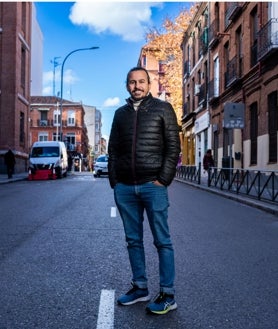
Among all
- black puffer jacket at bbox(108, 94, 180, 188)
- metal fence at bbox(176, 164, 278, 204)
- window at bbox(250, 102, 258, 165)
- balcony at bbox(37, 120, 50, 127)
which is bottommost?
metal fence at bbox(176, 164, 278, 204)

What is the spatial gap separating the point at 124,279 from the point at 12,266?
136cm

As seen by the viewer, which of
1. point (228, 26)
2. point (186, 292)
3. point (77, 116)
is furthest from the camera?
point (77, 116)

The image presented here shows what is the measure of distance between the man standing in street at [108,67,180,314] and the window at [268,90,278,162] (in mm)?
14784

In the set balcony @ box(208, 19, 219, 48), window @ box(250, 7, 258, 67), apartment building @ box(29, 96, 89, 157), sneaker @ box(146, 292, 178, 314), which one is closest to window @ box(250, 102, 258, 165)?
window @ box(250, 7, 258, 67)

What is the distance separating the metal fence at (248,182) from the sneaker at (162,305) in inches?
364

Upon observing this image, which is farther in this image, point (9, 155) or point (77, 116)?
point (77, 116)

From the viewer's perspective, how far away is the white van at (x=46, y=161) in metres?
27.0

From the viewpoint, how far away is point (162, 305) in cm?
376

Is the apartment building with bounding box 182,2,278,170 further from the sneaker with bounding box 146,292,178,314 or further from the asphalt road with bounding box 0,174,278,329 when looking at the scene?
the sneaker with bounding box 146,292,178,314

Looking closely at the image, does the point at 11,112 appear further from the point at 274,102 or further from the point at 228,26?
the point at 274,102

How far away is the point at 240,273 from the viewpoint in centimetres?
516

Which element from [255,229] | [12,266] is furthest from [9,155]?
[12,266]

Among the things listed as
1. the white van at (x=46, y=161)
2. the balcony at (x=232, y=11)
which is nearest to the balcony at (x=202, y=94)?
the balcony at (x=232, y=11)

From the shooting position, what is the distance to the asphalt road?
11.9 feet
